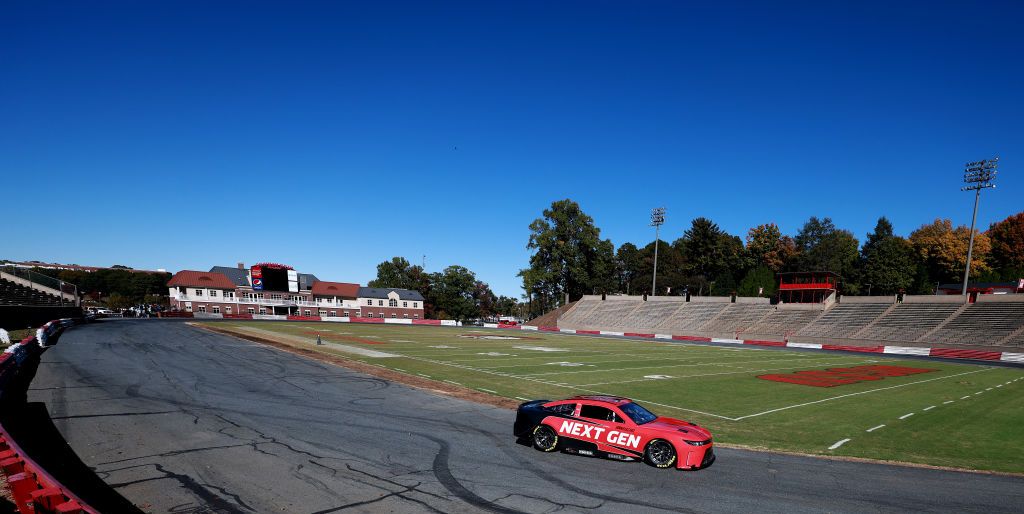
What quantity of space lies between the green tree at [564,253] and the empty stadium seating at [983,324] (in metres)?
60.3

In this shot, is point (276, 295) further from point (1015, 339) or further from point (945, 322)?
point (1015, 339)

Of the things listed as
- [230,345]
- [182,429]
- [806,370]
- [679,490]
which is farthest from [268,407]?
[806,370]

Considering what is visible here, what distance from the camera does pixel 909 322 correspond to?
55.2 m

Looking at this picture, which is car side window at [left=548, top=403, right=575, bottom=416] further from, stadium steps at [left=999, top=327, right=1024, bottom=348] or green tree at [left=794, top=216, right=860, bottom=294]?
green tree at [left=794, top=216, right=860, bottom=294]

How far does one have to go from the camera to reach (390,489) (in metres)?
10.1

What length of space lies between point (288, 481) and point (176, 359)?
2303 cm

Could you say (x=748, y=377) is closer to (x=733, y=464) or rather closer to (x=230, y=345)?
(x=733, y=464)

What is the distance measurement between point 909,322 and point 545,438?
6030 centimetres

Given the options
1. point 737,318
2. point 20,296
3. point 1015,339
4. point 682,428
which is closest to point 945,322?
point 1015,339

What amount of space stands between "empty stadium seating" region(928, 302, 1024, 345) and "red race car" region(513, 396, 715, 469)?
53303 millimetres

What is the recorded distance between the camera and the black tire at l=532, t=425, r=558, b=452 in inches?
512

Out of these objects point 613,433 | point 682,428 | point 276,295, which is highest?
point 682,428

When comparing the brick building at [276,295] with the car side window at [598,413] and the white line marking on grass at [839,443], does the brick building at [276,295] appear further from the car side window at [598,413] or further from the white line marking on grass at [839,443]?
the white line marking on grass at [839,443]

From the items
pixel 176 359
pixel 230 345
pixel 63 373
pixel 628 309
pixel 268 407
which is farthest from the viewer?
pixel 628 309
